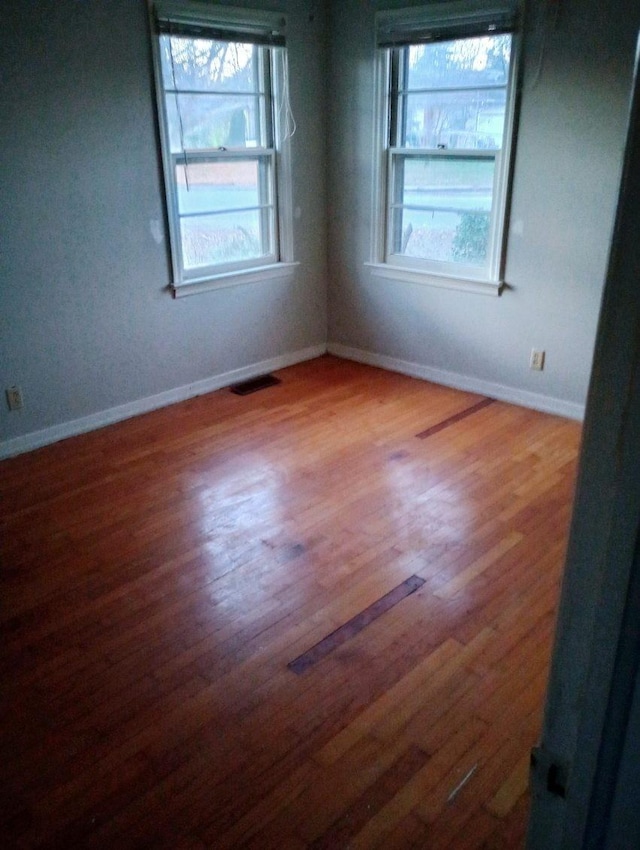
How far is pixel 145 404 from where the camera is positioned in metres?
4.07

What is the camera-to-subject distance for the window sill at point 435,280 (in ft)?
13.2

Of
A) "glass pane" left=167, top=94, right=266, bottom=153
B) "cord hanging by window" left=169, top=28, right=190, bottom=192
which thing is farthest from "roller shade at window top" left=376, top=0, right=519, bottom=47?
"cord hanging by window" left=169, top=28, right=190, bottom=192

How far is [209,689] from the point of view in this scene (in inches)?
82.1

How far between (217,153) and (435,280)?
149 cm

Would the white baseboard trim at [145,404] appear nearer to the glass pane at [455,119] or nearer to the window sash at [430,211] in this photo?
the window sash at [430,211]

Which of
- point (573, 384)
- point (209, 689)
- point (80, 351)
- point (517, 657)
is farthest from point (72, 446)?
point (573, 384)

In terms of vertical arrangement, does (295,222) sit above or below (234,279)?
above

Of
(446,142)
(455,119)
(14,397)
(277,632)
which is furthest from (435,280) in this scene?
(277,632)

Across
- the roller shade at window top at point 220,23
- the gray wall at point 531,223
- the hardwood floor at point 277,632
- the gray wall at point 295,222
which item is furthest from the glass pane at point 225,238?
the hardwood floor at point 277,632

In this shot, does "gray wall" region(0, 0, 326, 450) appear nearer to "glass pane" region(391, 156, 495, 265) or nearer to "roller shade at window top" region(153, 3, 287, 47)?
"roller shade at window top" region(153, 3, 287, 47)

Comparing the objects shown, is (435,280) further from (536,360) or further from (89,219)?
(89,219)

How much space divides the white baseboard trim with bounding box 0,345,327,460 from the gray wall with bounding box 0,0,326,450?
39 mm

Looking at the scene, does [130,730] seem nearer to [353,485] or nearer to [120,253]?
[353,485]

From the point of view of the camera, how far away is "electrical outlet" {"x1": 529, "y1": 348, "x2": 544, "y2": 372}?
13.0ft
